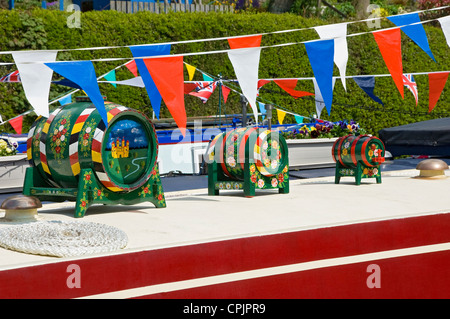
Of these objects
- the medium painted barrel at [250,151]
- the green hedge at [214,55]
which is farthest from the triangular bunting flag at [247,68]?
the green hedge at [214,55]

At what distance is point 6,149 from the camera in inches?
303

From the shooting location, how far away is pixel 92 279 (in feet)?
9.33

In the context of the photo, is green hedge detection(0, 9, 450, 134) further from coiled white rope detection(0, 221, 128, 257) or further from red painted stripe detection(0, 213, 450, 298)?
red painted stripe detection(0, 213, 450, 298)

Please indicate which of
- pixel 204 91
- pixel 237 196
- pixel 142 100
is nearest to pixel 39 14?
pixel 142 100

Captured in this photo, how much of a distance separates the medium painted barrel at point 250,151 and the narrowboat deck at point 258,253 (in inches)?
16.8

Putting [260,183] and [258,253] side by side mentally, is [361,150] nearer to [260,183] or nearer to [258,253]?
[260,183]

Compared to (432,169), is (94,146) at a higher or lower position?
higher

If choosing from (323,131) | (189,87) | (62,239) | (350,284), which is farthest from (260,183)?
(323,131)

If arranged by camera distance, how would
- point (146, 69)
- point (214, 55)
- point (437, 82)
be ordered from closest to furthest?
point (146, 69) → point (437, 82) → point (214, 55)

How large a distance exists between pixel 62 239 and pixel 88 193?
3.22 feet

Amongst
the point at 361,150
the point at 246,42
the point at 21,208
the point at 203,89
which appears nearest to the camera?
the point at 21,208

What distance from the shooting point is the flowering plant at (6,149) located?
7676 mm

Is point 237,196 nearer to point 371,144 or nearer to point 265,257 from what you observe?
point 371,144

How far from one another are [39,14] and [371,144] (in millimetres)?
6416
